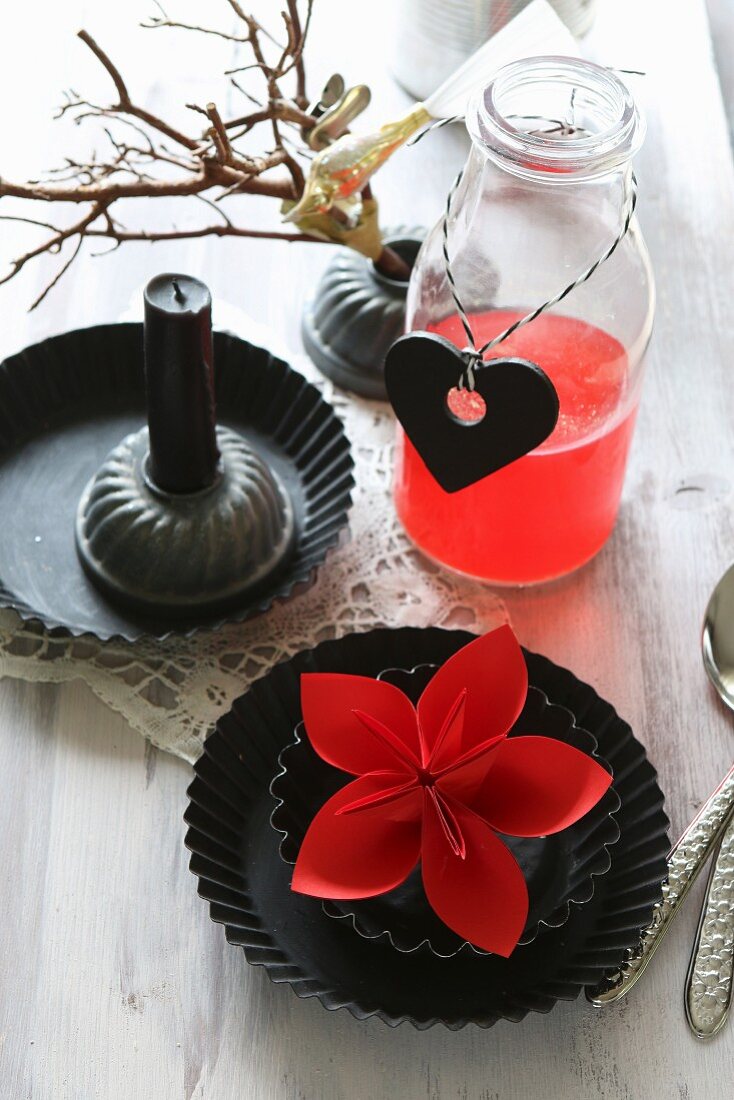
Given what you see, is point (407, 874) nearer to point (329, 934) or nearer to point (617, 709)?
point (329, 934)

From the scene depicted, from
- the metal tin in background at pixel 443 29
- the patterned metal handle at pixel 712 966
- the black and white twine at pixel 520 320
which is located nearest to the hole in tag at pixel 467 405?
the black and white twine at pixel 520 320

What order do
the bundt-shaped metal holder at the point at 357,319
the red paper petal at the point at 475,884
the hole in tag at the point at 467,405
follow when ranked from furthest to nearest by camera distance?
1. the bundt-shaped metal holder at the point at 357,319
2. the hole in tag at the point at 467,405
3. the red paper petal at the point at 475,884

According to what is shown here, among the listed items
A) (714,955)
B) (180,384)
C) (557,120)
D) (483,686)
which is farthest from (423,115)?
(714,955)

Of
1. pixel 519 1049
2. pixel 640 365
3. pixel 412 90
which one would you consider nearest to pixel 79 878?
pixel 519 1049

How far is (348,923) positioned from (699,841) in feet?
0.53

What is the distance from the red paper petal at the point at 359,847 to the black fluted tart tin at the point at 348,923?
0.04m

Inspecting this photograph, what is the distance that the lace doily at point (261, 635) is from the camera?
587 millimetres

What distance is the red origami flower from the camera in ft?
1.50

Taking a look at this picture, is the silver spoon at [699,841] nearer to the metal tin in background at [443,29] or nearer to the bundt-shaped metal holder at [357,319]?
the bundt-shaped metal holder at [357,319]

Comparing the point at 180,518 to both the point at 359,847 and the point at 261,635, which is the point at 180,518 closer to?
the point at 261,635

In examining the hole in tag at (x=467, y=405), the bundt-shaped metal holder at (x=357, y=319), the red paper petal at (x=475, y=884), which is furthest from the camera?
the bundt-shaped metal holder at (x=357, y=319)

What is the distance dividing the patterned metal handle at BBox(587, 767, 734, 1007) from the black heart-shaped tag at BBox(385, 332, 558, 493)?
7.1 inches

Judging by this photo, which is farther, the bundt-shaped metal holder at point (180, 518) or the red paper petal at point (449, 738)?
the bundt-shaped metal holder at point (180, 518)

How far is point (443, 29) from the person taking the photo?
2.69 feet
